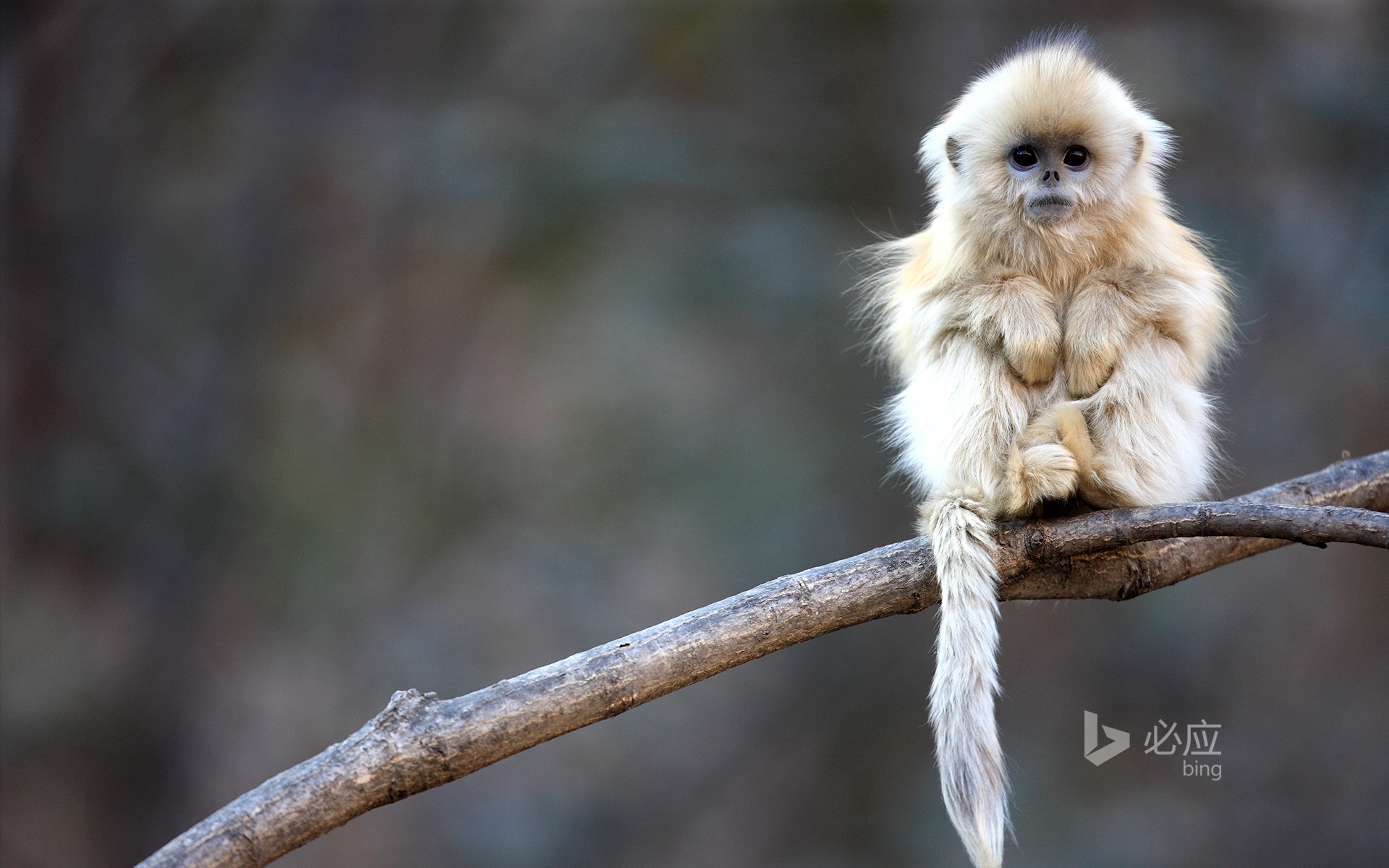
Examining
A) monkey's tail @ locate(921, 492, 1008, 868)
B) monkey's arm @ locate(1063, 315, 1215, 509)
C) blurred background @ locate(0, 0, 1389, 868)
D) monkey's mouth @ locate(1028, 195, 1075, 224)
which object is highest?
blurred background @ locate(0, 0, 1389, 868)

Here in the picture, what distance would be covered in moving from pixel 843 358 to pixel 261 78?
12.1 ft

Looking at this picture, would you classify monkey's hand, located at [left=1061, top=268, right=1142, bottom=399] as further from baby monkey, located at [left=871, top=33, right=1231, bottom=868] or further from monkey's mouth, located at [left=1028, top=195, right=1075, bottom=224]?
monkey's mouth, located at [left=1028, top=195, right=1075, bottom=224]

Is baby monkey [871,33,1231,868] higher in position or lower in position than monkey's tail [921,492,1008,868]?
higher

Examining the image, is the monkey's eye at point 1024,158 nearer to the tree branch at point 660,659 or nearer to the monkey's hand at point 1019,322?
the monkey's hand at point 1019,322

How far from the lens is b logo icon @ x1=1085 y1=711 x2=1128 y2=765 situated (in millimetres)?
5473

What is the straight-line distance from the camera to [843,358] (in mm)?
6441

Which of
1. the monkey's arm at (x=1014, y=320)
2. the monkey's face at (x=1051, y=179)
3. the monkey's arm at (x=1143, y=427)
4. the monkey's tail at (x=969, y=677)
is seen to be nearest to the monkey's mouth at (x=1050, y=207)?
the monkey's face at (x=1051, y=179)

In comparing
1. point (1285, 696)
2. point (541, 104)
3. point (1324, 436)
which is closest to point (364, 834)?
point (541, 104)

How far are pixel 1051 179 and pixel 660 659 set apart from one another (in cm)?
130

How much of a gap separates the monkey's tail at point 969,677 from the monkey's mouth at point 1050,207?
0.62 meters

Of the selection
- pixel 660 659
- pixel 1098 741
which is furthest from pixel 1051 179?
pixel 1098 741

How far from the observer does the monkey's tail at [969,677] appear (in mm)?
1952

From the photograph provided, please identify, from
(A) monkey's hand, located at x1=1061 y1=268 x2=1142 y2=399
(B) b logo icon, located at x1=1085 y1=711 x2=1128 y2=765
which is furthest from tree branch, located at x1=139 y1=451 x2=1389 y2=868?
(B) b logo icon, located at x1=1085 y1=711 x2=1128 y2=765

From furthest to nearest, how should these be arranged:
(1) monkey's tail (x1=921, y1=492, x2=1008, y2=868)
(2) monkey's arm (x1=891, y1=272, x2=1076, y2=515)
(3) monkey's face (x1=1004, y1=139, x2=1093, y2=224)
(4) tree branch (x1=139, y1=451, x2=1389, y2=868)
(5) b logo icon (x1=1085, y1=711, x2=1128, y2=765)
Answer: (5) b logo icon (x1=1085, y1=711, x2=1128, y2=765) < (3) monkey's face (x1=1004, y1=139, x2=1093, y2=224) < (2) monkey's arm (x1=891, y1=272, x2=1076, y2=515) < (1) monkey's tail (x1=921, y1=492, x2=1008, y2=868) < (4) tree branch (x1=139, y1=451, x2=1389, y2=868)
